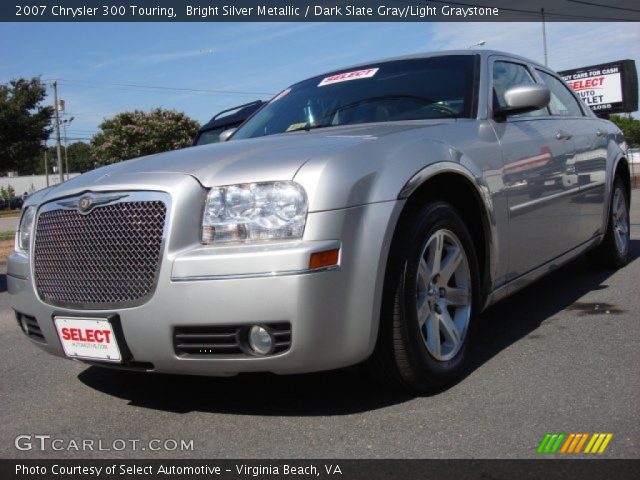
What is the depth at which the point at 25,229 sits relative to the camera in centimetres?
305

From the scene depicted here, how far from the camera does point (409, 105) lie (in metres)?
3.55

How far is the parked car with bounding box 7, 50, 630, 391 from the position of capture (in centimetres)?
236

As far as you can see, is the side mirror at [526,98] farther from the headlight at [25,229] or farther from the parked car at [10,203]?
the parked car at [10,203]

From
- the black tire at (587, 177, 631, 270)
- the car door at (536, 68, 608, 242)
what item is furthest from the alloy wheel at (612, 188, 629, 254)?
the car door at (536, 68, 608, 242)

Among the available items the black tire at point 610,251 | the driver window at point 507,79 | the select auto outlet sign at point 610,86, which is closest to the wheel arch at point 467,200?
the driver window at point 507,79

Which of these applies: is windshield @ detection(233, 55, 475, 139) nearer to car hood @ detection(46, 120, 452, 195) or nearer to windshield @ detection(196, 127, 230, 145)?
car hood @ detection(46, 120, 452, 195)

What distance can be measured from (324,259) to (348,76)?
2.00m

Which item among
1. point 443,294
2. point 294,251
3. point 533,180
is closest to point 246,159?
point 294,251

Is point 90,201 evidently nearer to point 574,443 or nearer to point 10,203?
point 574,443

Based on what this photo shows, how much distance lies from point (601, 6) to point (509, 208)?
916 inches

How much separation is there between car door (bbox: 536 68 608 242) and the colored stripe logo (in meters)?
2.06

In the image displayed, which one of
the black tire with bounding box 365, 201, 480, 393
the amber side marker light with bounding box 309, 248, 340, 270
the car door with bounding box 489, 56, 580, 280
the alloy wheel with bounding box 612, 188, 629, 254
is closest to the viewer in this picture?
the amber side marker light with bounding box 309, 248, 340, 270
